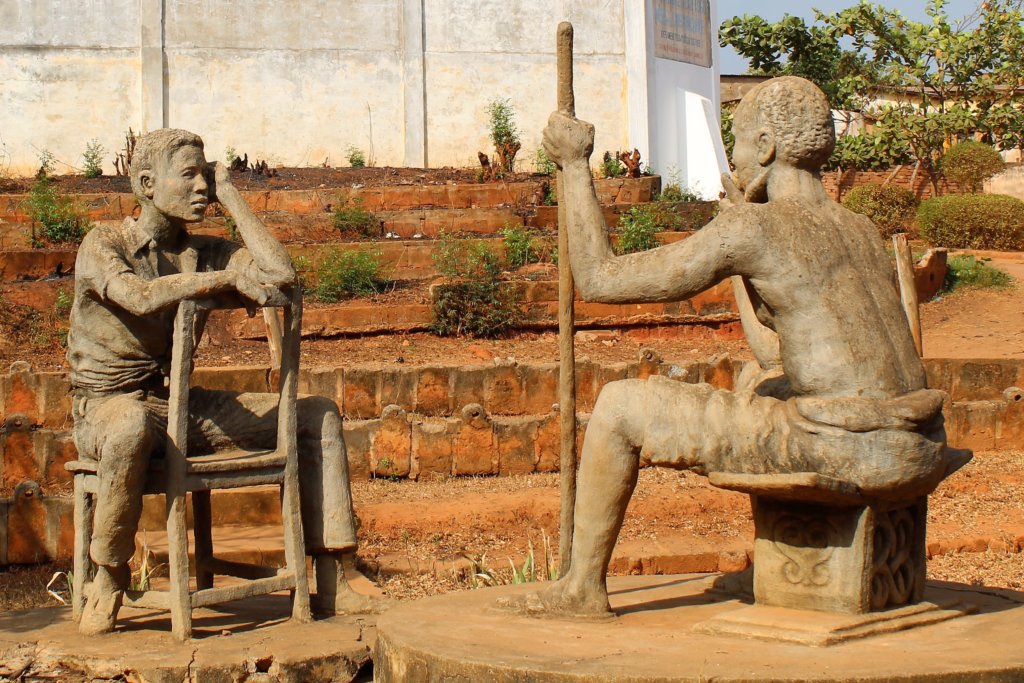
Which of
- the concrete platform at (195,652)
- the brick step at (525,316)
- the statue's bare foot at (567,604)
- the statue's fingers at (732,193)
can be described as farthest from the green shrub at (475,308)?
the statue's bare foot at (567,604)

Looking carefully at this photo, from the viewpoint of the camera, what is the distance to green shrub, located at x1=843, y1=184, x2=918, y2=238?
18797 mm

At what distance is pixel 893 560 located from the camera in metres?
4.18

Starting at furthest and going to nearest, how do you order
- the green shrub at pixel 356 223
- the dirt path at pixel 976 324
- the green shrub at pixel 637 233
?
1. the green shrub at pixel 356 223
2. the green shrub at pixel 637 233
3. the dirt path at pixel 976 324

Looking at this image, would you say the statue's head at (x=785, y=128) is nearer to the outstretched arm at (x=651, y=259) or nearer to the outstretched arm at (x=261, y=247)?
the outstretched arm at (x=651, y=259)

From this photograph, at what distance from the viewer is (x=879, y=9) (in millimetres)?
22562

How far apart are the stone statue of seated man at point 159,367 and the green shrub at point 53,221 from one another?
29.8 feet

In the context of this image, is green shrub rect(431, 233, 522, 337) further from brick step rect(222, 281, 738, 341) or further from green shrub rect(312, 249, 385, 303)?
green shrub rect(312, 249, 385, 303)

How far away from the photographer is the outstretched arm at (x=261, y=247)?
17.1ft

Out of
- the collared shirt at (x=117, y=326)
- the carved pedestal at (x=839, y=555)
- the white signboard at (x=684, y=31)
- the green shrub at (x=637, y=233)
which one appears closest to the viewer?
the carved pedestal at (x=839, y=555)

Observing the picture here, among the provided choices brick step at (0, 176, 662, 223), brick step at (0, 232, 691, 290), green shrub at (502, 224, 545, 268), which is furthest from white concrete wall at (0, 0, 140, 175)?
green shrub at (502, 224, 545, 268)

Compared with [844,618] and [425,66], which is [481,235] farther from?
[844,618]

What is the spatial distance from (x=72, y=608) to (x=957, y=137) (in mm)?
20426

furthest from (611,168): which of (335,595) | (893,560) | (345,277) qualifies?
(893,560)

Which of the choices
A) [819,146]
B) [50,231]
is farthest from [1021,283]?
[819,146]
